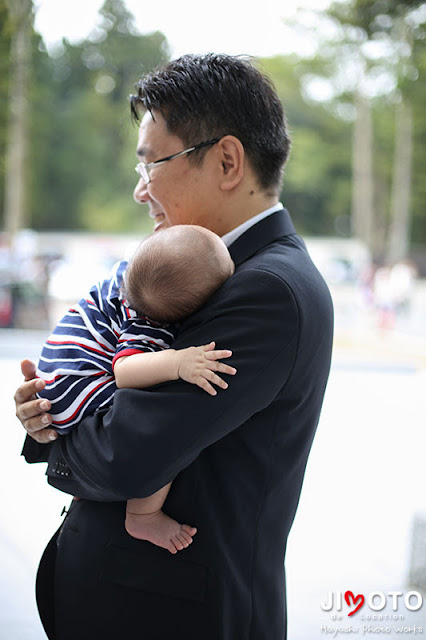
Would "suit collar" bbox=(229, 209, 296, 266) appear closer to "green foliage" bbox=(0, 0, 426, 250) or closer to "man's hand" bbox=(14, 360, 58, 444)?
"man's hand" bbox=(14, 360, 58, 444)

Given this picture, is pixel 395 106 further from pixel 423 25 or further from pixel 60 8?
pixel 60 8

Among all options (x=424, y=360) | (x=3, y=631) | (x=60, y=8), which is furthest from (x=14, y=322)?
(x=3, y=631)

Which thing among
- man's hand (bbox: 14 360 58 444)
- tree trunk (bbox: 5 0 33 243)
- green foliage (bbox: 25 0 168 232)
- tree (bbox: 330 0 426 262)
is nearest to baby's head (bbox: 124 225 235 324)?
man's hand (bbox: 14 360 58 444)

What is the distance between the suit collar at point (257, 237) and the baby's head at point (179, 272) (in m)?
0.05

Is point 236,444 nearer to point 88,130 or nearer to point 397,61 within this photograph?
point 397,61

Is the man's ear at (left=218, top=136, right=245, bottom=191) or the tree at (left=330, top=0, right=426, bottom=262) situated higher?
the tree at (left=330, top=0, right=426, bottom=262)

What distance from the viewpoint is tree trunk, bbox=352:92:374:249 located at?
7223 millimetres

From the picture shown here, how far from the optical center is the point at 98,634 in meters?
1.06

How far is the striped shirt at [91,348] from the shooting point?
1030mm

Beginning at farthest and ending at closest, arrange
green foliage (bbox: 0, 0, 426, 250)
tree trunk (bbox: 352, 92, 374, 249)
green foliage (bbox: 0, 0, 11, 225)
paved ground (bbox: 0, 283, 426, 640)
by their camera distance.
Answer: tree trunk (bbox: 352, 92, 374, 249) < green foliage (bbox: 0, 0, 426, 250) < green foliage (bbox: 0, 0, 11, 225) < paved ground (bbox: 0, 283, 426, 640)

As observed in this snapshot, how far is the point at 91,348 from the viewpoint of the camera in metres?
1.08

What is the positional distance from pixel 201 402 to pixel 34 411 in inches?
12.1

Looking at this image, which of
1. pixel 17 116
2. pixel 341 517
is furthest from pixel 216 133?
pixel 17 116

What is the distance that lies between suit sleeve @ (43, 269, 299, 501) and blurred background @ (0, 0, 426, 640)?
74.8 inches
